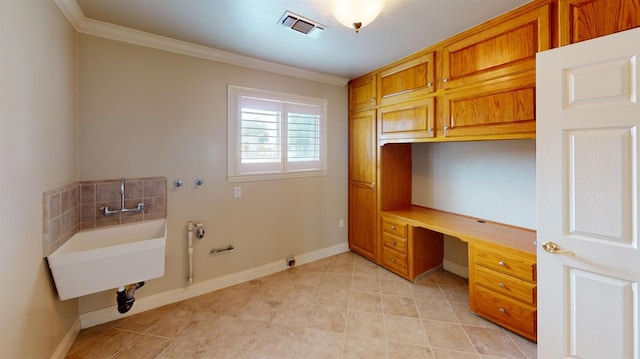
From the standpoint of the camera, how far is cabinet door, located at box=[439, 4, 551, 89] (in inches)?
70.9

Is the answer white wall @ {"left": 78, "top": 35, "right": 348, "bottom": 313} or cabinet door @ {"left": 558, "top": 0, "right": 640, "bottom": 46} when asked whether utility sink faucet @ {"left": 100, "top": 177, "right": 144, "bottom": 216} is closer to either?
white wall @ {"left": 78, "top": 35, "right": 348, "bottom": 313}

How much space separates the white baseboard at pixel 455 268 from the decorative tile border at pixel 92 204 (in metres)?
3.25

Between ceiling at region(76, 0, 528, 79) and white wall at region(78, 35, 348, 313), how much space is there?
0.94ft

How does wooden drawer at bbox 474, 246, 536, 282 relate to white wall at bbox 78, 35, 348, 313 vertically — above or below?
below

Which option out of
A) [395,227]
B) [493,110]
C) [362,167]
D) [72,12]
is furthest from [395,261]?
[72,12]

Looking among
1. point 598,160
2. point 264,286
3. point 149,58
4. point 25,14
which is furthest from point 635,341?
point 149,58

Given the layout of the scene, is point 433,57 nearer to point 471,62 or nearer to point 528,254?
point 471,62

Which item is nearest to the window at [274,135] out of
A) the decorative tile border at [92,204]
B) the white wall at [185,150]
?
the white wall at [185,150]

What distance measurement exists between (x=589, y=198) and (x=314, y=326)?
6.79 ft

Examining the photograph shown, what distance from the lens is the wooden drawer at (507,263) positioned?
6.21 feet

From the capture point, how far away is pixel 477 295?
7.30ft

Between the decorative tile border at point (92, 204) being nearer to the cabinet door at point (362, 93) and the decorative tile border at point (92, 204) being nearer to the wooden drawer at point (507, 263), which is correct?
the cabinet door at point (362, 93)

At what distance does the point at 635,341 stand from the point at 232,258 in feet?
9.94

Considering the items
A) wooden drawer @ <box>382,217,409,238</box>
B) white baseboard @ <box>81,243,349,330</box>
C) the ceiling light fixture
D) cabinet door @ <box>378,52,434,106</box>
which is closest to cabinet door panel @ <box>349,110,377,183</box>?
cabinet door @ <box>378,52,434,106</box>
